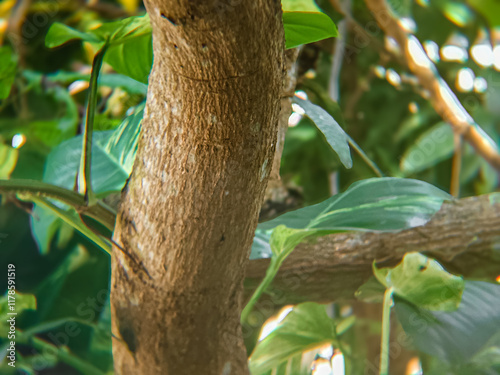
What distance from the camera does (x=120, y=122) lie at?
0.58 m

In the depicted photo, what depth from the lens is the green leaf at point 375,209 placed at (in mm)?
377

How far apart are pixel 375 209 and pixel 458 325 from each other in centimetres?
17

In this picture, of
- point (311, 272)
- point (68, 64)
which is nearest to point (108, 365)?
point (311, 272)

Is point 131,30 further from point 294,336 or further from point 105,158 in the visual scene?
point 294,336

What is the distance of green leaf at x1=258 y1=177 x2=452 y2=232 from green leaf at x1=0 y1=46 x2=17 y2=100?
14.7 inches

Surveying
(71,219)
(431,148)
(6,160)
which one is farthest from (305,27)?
(431,148)

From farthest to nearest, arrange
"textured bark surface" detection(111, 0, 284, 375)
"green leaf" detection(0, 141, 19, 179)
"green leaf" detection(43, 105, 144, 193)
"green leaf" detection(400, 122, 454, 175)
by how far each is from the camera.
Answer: "green leaf" detection(400, 122, 454, 175)
"green leaf" detection(0, 141, 19, 179)
"green leaf" detection(43, 105, 144, 193)
"textured bark surface" detection(111, 0, 284, 375)

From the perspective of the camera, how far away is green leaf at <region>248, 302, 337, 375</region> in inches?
18.7

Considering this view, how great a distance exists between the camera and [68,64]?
3.91 feet

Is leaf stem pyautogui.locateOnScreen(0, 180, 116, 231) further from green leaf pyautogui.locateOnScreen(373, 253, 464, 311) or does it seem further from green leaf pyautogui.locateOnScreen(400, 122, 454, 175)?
green leaf pyautogui.locateOnScreen(400, 122, 454, 175)

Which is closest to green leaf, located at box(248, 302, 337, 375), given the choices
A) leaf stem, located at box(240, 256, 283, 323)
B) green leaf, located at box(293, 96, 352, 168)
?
leaf stem, located at box(240, 256, 283, 323)

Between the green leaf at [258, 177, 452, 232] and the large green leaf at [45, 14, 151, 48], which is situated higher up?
the large green leaf at [45, 14, 151, 48]

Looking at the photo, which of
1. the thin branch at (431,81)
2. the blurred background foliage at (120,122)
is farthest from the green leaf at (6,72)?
the thin branch at (431,81)

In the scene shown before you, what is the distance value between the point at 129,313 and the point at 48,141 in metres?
0.56
